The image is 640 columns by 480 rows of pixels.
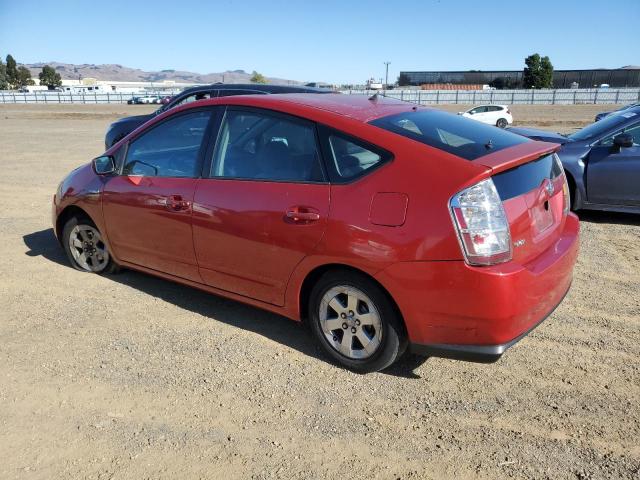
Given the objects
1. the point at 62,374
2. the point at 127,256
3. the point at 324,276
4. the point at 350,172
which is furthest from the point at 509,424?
the point at 127,256

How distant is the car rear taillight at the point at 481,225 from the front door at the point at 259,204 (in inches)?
32.4

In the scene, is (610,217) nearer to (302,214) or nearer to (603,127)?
(603,127)

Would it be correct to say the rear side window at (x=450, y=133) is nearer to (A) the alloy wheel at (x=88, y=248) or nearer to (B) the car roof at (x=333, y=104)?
(B) the car roof at (x=333, y=104)

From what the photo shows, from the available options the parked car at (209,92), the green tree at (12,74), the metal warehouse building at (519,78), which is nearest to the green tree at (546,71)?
the metal warehouse building at (519,78)

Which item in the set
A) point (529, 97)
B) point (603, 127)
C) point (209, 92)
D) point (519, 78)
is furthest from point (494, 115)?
point (519, 78)

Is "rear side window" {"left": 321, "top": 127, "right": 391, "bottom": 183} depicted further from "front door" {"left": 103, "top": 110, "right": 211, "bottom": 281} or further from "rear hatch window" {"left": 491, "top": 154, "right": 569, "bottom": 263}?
"front door" {"left": 103, "top": 110, "right": 211, "bottom": 281}

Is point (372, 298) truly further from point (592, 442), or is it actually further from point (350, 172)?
point (592, 442)

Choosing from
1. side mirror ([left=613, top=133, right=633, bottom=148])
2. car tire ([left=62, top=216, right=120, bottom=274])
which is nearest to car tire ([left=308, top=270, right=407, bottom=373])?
car tire ([left=62, top=216, right=120, bottom=274])

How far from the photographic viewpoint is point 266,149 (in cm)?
373

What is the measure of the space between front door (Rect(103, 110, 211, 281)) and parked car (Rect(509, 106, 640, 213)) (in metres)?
5.03

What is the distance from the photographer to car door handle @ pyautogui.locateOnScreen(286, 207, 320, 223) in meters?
3.29

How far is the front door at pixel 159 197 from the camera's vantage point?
13.4ft

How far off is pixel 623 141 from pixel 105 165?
606 centimetres

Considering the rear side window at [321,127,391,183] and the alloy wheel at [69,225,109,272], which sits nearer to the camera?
the rear side window at [321,127,391,183]
